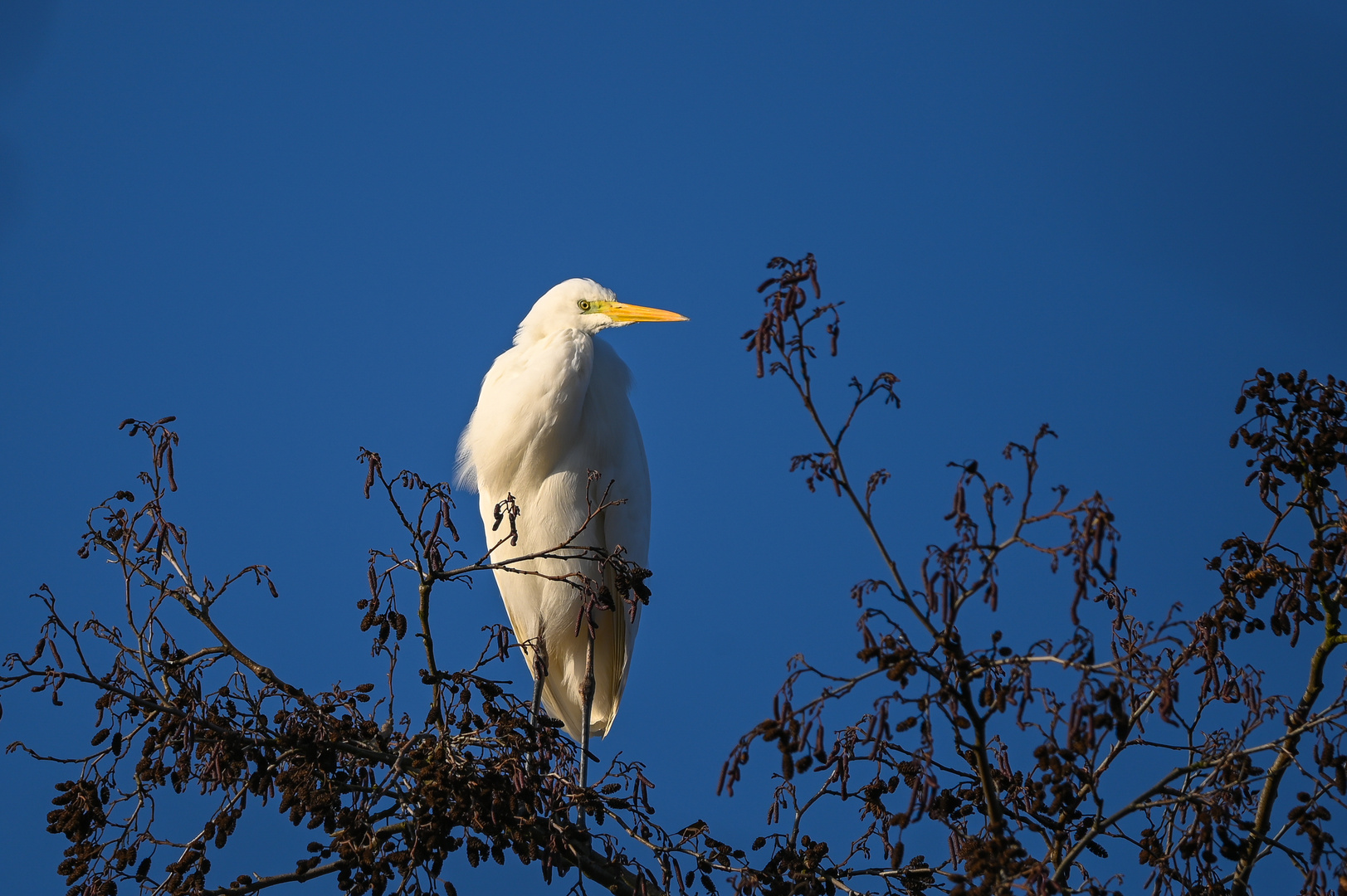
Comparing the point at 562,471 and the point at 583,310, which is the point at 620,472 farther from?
the point at 583,310

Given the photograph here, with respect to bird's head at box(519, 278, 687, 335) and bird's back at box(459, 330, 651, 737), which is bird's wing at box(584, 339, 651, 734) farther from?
bird's head at box(519, 278, 687, 335)

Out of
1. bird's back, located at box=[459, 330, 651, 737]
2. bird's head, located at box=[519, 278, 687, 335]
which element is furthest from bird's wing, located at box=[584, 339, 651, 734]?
bird's head, located at box=[519, 278, 687, 335]

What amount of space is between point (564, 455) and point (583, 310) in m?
0.63

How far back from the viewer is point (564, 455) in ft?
16.5

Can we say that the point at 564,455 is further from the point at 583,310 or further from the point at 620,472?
the point at 583,310

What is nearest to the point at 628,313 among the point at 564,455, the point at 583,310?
the point at 583,310

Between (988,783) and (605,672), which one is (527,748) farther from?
(605,672)

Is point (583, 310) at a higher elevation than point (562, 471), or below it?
higher

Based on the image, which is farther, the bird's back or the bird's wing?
the bird's wing

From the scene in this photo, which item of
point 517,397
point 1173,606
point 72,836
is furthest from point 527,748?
point 517,397

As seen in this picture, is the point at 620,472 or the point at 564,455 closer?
the point at 564,455

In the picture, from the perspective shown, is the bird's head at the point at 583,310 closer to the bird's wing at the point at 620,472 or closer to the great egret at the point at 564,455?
the great egret at the point at 564,455

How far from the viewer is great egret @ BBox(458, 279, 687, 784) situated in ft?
15.9

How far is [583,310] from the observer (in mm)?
4949
